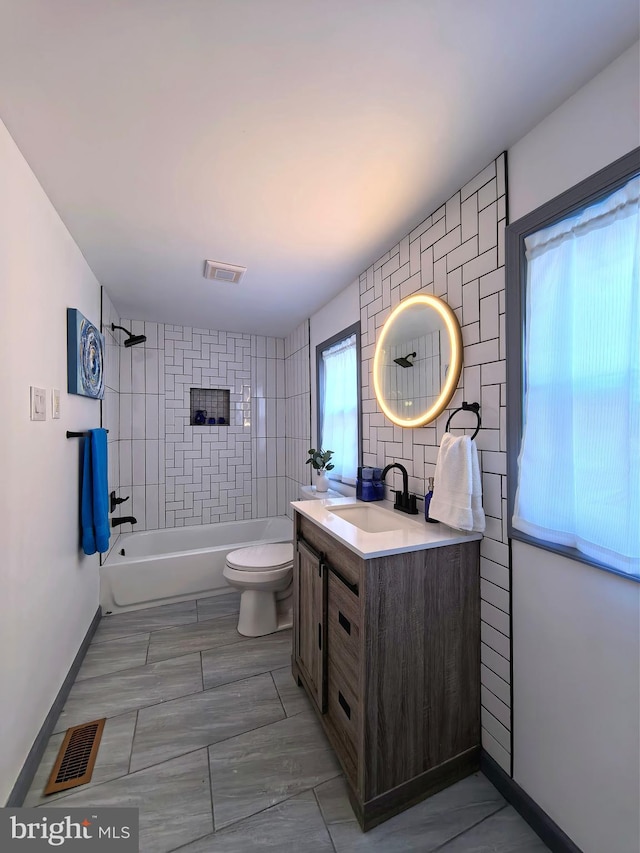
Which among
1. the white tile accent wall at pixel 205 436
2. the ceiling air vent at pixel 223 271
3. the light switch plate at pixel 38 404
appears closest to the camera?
the light switch plate at pixel 38 404

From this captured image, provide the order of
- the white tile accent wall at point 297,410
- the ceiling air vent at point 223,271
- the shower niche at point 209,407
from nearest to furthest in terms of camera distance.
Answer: the ceiling air vent at point 223,271
the white tile accent wall at point 297,410
the shower niche at point 209,407

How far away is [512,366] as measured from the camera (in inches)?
48.8

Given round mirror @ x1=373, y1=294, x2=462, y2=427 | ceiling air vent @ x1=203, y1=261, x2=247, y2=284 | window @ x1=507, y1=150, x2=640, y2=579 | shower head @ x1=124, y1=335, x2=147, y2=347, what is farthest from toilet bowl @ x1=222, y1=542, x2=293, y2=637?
shower head @ x1=124, y1=335, x2=147, y2=347

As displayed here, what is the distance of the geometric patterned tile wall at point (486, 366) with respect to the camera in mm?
1289

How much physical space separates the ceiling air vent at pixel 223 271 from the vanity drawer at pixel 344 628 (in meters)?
1.87

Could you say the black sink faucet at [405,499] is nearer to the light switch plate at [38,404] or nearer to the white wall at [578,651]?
the white wall at [578,651]

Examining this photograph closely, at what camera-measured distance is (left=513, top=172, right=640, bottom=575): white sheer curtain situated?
93 centimetres

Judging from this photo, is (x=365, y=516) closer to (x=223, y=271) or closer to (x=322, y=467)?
(x=322, y=467)

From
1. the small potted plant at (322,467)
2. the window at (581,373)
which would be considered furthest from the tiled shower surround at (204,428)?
the window at (581,373)

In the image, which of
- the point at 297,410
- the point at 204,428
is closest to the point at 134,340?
the point at 204,428

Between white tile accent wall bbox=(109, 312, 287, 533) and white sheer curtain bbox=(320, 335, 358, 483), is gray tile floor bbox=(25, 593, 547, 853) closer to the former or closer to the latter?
white sheer curtain bbox=(320, 335, 358, 483)

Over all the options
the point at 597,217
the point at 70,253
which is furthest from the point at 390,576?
the point at 70,253

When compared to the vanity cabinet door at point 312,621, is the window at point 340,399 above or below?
above

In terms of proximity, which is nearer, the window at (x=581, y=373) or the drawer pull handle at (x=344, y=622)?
the window at (x=581, y=373)
